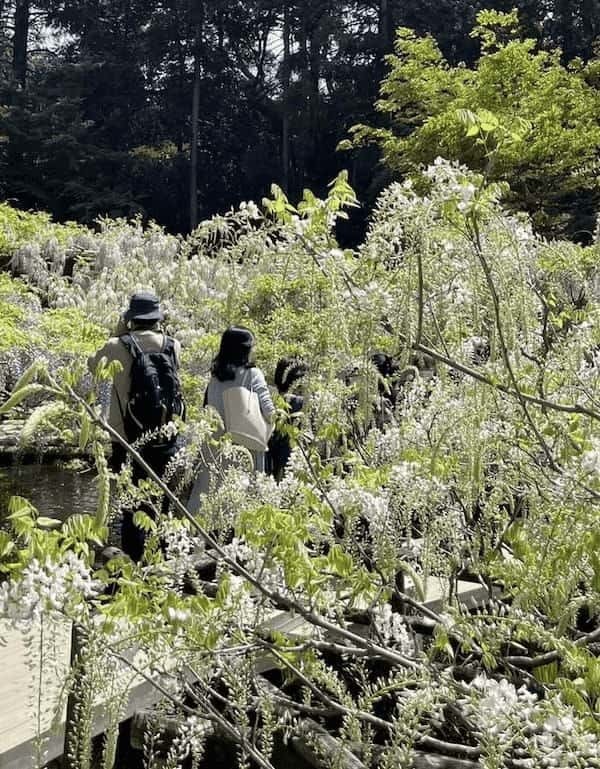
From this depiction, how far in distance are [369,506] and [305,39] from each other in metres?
25.2

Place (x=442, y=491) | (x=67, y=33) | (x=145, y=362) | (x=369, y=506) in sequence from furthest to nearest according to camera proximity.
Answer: (x=67, y=33)
(x=145, y=362)
(x=442, y=491)
(x=369, y=506)

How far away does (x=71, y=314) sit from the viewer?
8242mm

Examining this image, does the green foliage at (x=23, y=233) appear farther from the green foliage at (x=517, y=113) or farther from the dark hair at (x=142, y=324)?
the dark hair at (x=142, y=324)

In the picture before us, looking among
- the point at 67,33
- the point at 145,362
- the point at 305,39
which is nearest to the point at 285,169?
the point at 305,39

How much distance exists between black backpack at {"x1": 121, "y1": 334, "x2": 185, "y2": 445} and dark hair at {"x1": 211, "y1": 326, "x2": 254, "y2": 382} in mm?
216

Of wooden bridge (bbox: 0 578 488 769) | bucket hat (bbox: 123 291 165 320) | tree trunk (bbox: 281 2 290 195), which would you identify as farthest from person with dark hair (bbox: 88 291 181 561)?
tree trunk (bbox: 281 2 290 195)

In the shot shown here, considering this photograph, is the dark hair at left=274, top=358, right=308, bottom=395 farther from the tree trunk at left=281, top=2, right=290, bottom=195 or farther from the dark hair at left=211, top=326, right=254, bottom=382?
the tree trunk at left=281, top=2, right=290, bottom=195

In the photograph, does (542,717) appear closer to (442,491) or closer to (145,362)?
(442,491)

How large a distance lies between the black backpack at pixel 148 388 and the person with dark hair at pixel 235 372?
194 mm

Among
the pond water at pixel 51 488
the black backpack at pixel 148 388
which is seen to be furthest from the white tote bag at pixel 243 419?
the pond water at pixel 51 488

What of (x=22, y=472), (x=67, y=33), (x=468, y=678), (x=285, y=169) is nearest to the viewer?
(x=468, y=678)

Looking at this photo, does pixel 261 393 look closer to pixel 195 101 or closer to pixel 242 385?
pixel 242 385

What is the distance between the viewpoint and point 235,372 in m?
3.95

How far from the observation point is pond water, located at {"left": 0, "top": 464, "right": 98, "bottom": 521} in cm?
664
